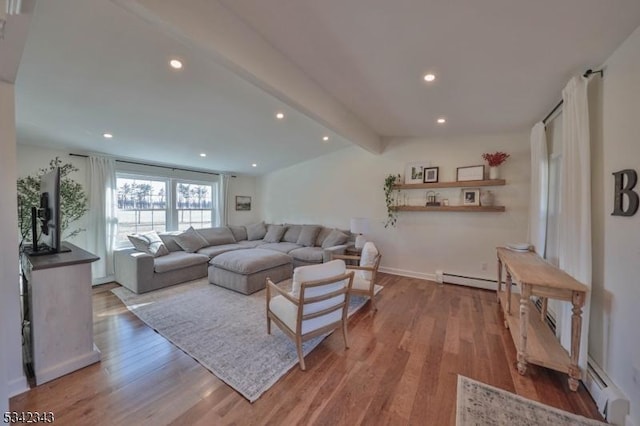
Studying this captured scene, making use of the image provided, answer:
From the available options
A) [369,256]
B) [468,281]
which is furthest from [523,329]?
[468,281]

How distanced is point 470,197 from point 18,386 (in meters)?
5.40

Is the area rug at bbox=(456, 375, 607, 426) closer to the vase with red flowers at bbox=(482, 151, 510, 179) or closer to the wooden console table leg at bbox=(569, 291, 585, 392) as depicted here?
the wooden console table leg at bbox=(569, 291, 585, 392)

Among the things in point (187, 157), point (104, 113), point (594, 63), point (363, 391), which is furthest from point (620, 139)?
point (187, 157)

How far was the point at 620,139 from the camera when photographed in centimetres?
163

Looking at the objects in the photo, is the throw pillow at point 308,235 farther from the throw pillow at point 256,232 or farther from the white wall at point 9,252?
the white wall at point 9,252

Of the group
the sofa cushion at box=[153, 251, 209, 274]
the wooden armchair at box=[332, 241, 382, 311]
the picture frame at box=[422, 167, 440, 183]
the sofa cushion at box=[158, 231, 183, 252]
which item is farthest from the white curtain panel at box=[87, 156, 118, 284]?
the picture frame at box=[422, 167, 440, 183]

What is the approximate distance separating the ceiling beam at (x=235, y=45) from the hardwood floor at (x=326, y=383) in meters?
2.39

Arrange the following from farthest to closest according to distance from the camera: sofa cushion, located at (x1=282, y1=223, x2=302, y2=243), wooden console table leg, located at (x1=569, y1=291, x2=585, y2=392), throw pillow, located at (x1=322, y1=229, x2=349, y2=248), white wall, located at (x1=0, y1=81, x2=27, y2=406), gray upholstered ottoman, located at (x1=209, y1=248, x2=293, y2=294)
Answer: sofa cushion, located at (x1=282, y1=223, x2=302, y2=243)
throw pillow, located at (x1=322, y1=229, x2=349, y2=248)
gray upholstered ottoman, located at (x1=209, y1=248, x2=293, y2=294)
wooden console table leg, located at (x1=569, y1=291, x2=585, y2=392)
white wall, located at (x1=0, y1=81, x2=27, y2=406)

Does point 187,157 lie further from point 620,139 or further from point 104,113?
point 620,139

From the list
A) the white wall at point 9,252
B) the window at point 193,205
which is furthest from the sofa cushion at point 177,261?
the white wall at point 9,252

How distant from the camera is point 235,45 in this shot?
175 centimetres

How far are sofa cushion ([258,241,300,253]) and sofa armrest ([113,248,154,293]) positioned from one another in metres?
2.05

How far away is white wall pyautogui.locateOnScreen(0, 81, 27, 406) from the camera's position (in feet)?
5.33

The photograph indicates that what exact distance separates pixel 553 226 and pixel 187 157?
19.2 feet
